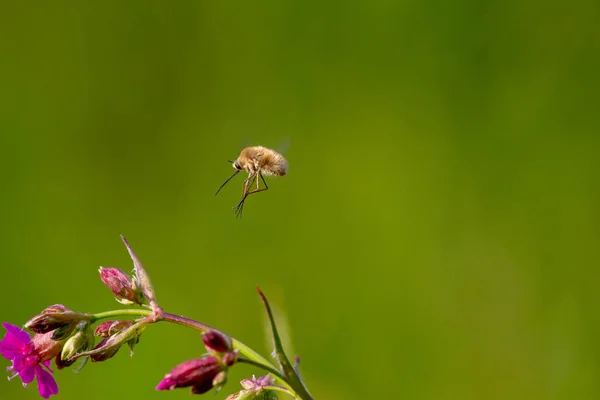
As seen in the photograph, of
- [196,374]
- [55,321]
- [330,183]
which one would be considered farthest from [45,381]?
[330,183]

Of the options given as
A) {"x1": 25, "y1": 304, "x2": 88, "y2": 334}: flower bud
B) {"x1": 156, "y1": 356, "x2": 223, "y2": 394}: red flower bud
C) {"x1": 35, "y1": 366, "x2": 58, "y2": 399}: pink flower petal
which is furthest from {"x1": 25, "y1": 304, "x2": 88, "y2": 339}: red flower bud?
{"x1": 156, "y1": 356, "x2": 223, "y2": 394}: red flower bud

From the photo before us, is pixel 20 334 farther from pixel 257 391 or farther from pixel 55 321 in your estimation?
pixel 257 391

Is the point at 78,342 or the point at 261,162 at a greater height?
the point at 261,162

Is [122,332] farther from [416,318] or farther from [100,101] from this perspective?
[100,101]

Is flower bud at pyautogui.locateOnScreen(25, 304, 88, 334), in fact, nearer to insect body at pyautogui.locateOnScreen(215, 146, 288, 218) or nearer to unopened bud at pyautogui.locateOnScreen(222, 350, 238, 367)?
unopened bud at pyautogui.locateOnScreen(222, 350, 238, 367)

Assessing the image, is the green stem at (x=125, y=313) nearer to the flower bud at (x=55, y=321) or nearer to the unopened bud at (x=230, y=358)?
the flower bud at (x=55, y=321)

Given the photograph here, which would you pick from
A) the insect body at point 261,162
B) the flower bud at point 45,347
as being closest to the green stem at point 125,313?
the flower bud at point 45,347
